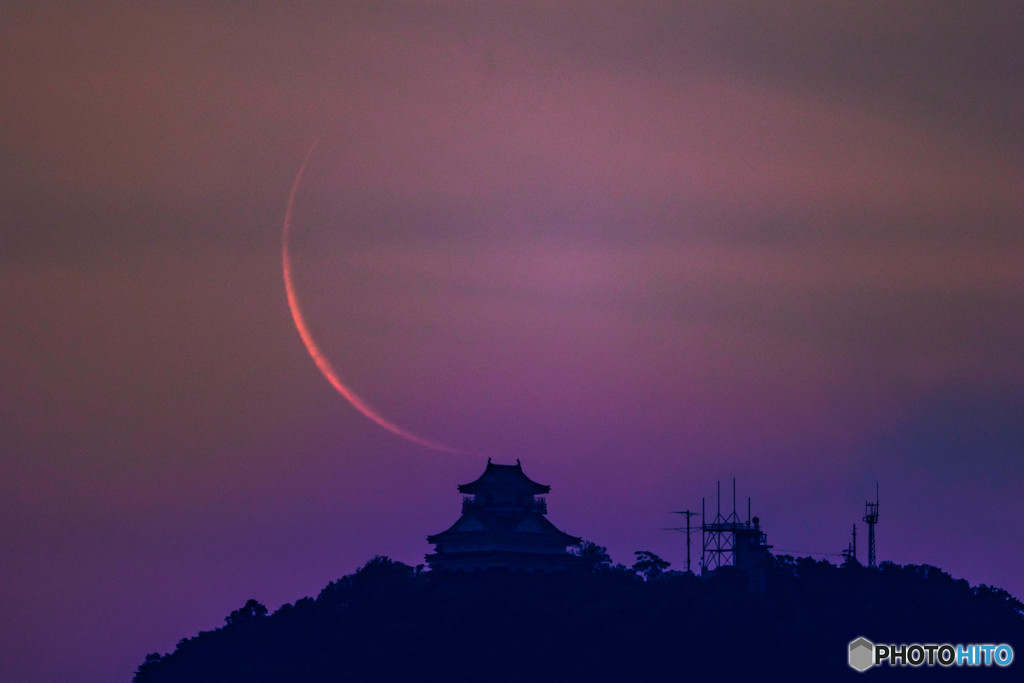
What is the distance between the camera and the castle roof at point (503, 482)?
16561 cm

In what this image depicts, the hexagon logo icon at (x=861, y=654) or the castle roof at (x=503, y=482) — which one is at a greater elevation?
the castle roof at (x=503, y=482)

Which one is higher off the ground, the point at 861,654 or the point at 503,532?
the point at 503,532

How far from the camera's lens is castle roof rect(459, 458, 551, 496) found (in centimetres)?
16561

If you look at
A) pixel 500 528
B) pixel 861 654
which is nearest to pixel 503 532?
pixel 500 528

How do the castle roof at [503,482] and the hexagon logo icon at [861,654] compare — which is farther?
the castle roof at [503,482]

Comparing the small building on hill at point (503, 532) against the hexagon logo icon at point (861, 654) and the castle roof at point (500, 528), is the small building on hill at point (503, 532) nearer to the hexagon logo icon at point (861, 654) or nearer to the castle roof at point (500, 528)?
the castle roof at point (500, 528)

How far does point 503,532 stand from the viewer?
6270 inches

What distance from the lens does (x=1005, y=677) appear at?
13075 cm

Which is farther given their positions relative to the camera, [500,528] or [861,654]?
[500,528]

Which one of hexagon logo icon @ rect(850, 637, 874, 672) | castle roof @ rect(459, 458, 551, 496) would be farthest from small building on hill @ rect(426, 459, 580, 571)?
hexagon logo icon @ rect(850, 637, 874, 672)

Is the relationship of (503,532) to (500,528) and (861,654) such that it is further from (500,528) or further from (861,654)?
(861,654)

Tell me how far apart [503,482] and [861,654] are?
152 feet

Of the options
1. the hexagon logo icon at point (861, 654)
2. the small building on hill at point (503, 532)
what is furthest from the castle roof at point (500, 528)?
the hexagon logo icon at point (861, 654)

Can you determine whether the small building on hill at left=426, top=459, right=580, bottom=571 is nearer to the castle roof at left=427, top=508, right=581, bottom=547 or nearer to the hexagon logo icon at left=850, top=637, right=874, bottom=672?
the castle roof at left=427, top=508, right=581, bottom=547
